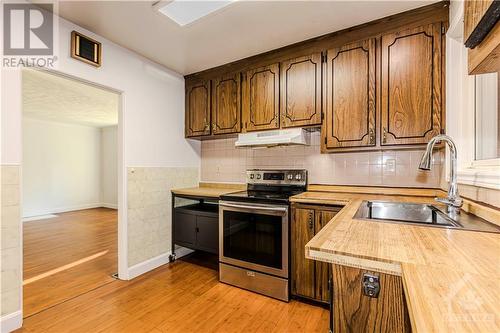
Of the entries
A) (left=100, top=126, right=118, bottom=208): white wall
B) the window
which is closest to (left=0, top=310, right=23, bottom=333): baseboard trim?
the window

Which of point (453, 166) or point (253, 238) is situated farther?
point (253, 238)

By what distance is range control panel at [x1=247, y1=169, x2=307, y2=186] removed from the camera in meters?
2.66

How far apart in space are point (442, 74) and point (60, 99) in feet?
17.9

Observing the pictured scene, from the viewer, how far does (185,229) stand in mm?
2918

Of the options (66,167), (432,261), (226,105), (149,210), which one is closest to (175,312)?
(149,210)

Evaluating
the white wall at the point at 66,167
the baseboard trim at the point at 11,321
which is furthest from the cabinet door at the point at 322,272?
the white wall at the point at 66,167

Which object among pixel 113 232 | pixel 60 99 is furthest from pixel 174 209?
pixel 60 99

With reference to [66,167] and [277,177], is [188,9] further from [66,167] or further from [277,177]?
Result: [66,167]

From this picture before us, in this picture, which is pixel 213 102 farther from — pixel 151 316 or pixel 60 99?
pixel 60 99

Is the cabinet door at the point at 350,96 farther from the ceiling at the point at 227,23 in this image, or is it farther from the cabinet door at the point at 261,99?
the cabinet door at the point at 261,99

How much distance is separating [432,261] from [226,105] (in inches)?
101

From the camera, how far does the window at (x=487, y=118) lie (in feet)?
4.42

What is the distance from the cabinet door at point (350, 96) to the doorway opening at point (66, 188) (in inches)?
85.1

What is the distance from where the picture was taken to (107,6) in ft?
6.06
